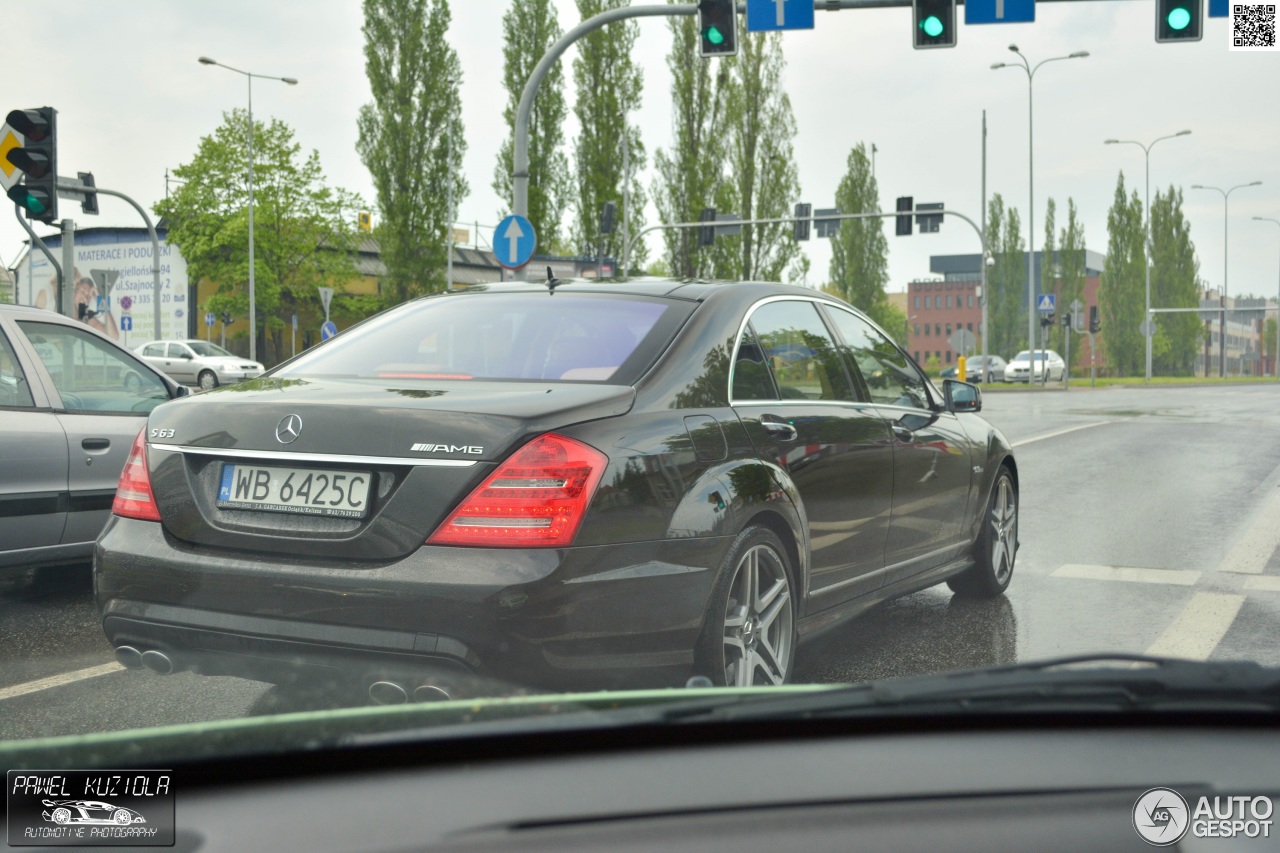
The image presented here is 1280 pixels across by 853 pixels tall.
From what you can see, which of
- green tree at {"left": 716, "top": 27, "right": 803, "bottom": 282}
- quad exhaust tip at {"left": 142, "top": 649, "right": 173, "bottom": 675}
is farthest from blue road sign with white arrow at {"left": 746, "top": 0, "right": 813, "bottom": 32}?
green tree at {"left": 716, "top": 27, "right": 803, "bottom": 282}

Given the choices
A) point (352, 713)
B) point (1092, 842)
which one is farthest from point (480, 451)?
point (1092, 842)

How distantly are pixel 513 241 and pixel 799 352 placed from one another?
9.95 meters

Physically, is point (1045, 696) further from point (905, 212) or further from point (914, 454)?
point (905, 212)

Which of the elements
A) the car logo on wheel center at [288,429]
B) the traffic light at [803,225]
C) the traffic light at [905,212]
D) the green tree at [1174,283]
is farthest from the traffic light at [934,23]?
the green tree at [1174,283]

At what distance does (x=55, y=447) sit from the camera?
239 inches

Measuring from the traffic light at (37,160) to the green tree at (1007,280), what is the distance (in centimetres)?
8054

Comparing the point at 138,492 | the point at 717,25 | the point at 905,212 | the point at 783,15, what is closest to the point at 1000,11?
the point at 783,15

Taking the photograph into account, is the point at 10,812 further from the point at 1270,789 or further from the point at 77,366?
the point at 77,366

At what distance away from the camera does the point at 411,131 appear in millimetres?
48000

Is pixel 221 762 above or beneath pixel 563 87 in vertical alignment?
Answer: beneath

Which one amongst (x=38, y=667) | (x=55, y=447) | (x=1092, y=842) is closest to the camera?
(x=1092, y=842)

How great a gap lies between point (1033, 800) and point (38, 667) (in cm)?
449

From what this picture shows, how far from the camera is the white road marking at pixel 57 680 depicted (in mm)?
4488

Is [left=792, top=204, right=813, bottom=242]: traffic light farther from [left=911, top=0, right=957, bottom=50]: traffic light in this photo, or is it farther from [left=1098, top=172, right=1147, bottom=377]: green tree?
[left=1098, top=172, right=1147, bottom=377]: green tree
